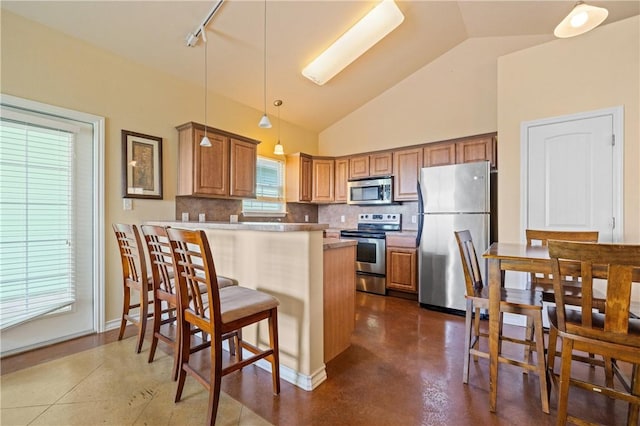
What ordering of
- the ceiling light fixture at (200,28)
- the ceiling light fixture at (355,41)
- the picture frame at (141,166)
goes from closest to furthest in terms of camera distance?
the ceiling light fixture at (200,28) → the picture frame at (141,166) → the ceiling light fixture at (355,41)

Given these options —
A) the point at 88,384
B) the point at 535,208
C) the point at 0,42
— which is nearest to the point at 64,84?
the point at 0,42

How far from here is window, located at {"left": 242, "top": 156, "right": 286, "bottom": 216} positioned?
445cm

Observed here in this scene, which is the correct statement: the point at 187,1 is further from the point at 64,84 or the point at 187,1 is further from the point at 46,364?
the point at 46,364

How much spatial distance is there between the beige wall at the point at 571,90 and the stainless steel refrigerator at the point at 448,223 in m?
0.22

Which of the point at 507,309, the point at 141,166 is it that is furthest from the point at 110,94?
the point at 507,309

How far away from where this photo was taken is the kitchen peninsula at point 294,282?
1866mm

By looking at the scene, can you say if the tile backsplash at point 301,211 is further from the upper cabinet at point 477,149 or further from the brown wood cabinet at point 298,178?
the upper cabinet at point 477,149

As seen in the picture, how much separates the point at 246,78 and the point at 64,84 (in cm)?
186

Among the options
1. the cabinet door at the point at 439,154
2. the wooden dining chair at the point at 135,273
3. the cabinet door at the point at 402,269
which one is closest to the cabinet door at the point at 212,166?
the wooden dining chair at the point at 135,273

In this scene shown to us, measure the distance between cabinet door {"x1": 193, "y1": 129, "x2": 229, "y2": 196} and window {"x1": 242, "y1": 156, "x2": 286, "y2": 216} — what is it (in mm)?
812

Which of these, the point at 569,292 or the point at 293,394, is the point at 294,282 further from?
the point at 569,292

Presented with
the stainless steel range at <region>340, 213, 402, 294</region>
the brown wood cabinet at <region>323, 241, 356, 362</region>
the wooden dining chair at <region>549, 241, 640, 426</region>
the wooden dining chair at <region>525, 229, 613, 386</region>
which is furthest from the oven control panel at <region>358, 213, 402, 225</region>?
the wooden dining chair at <region>549, 241, 640, 426</region>

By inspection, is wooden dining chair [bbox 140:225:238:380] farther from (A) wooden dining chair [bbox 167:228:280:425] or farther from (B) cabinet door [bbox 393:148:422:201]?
(B) cabinet door [bbox 393:148:422:201]

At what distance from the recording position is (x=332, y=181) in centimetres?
516
